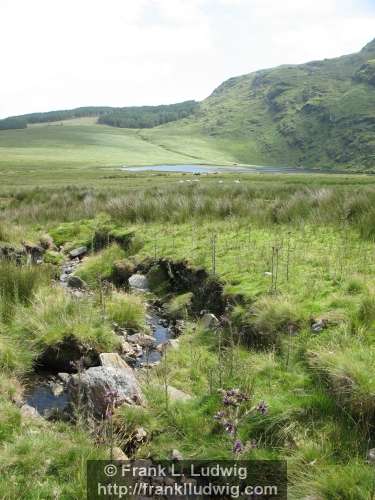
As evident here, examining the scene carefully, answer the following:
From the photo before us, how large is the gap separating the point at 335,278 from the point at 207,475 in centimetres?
462

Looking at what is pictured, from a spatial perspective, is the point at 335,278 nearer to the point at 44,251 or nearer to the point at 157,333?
the point at 157,333

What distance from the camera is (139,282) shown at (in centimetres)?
1102

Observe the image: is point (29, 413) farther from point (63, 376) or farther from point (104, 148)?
point (104, 148)

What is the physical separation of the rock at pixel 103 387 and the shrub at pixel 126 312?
281 centimetres

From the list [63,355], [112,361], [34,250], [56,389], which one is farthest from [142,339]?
[34,250]

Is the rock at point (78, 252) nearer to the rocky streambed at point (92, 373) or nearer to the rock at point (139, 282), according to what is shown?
the rock at point (139, 282)

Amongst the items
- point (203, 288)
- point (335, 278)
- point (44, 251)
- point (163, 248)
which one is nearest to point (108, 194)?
point (44, 251)

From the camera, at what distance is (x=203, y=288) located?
373 inches

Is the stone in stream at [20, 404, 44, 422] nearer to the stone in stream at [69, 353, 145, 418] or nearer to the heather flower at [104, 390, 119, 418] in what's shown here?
the stone in stream at [69, 353, 145, 418]

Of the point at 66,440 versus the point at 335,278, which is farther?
the point at 335,278

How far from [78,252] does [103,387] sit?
374 inches

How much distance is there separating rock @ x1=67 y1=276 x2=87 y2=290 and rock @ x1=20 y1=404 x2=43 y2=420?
18.0 feet

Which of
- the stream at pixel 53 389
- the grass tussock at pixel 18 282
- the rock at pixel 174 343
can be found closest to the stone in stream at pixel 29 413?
the stream at pixel 53 389

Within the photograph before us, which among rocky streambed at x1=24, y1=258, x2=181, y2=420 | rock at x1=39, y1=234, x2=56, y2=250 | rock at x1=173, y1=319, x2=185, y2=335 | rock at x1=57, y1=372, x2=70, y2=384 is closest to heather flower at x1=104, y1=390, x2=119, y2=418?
rocky streambed at x1=24, y1=258, x2=181, y2=420
